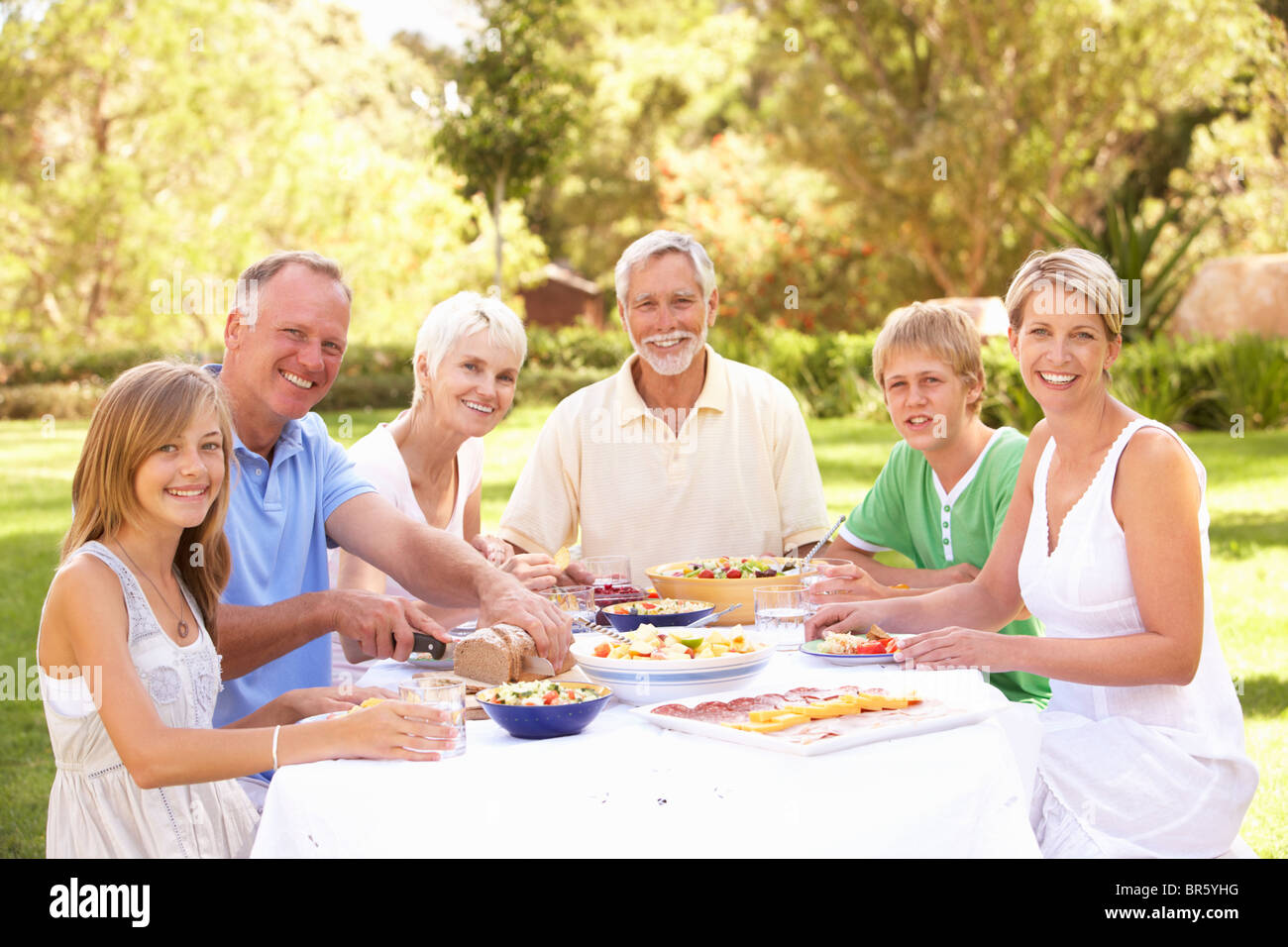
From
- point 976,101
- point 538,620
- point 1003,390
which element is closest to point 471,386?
point 538,620

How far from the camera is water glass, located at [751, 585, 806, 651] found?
3.20 m

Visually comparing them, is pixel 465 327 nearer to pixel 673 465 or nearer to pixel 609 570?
pixel 673 465

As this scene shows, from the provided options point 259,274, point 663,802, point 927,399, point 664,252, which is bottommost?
point 663,802

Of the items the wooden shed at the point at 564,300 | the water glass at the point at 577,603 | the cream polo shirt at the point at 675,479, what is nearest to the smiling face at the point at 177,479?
the water glass at the point at 577,603

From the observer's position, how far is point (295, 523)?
3609 millimetres

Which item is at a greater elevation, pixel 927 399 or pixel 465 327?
pixel 465 327

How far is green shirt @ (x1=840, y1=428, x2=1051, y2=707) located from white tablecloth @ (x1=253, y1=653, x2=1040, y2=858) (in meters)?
1.75

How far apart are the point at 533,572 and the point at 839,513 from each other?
7214mm

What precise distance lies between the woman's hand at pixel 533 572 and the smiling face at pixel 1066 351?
145 cm

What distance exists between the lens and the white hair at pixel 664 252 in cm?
473

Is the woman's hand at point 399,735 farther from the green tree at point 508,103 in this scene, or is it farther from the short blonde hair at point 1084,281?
the green tree at point 508,103

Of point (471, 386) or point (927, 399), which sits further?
point (471, 386)
